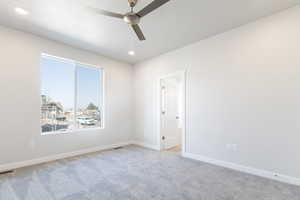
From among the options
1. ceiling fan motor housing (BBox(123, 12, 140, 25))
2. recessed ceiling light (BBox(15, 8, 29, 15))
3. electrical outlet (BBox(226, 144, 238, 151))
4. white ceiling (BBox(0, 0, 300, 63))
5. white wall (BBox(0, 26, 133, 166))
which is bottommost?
electrical outlet (BBox(226, 144, 238, 151))

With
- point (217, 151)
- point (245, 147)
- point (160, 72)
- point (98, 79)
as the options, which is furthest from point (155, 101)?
point (245, 147)

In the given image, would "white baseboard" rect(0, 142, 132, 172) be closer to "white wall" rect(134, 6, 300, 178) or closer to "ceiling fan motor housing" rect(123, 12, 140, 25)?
"white wall" rect(134, 6, 300, 178)

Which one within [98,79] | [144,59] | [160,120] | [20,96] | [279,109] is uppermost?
[144,59]

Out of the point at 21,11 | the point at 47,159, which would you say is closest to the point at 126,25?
the point at 21,11

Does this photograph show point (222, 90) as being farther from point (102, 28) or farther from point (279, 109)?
point (102, 28)

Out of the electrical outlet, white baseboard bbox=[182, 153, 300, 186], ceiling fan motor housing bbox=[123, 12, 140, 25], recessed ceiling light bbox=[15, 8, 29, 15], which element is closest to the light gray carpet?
white baseboard bbox=[182, 153, 300, 186]

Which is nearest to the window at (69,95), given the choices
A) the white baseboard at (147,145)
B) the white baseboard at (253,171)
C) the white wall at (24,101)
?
the white wall at (24,101)

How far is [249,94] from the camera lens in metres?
2.83

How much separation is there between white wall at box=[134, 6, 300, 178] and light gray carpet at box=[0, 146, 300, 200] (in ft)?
1.56

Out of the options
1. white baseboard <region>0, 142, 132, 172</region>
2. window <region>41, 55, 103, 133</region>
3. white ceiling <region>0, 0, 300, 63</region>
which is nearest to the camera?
white ceiling <region>0, 0, 300, 63</region>

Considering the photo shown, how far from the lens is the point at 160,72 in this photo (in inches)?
177

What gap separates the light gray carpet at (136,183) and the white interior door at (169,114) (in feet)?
4.28

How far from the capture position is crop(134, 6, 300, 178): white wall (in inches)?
96.0

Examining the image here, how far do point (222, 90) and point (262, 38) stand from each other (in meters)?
1.14
